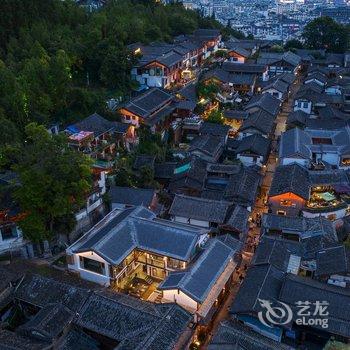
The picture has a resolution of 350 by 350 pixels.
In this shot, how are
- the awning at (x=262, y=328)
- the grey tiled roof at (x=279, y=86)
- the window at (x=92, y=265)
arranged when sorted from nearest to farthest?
1. the awning at (x=262, y=328)
2. the window at (x=92, y=265)
3. the grey tiled roof at (x=279, y=86)

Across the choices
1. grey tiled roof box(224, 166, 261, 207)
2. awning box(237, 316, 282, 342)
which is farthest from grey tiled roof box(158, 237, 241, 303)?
grey tiled roof box(224, 166, 261, 207)

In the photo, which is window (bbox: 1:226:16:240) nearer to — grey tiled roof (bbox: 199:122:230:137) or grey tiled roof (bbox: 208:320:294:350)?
grey tiled roof (bbox: 208:320:294:350)

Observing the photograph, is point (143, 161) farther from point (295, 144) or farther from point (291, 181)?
point (295, 144)

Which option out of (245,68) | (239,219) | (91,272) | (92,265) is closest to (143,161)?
(239,219)

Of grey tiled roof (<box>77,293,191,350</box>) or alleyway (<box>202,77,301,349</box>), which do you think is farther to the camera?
alleyway (<box>202,77,301,349</box>)

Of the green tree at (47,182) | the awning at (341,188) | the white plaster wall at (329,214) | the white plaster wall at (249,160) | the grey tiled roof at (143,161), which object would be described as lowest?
the white plaster wall at (249,160)

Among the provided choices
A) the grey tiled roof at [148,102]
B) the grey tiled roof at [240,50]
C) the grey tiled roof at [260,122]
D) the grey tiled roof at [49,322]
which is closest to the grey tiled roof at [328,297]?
the grey tiled roof at [49,322]

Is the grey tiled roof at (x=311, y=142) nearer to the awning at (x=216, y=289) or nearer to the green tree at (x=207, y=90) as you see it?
the green tree at (x=207, y=90)
